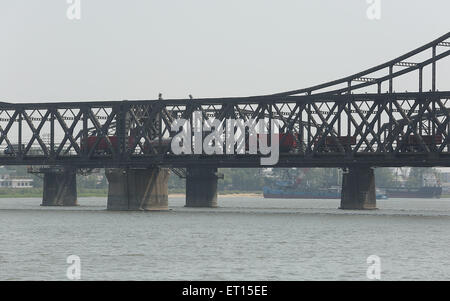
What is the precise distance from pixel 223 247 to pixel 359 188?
62.2m

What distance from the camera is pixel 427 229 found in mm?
96938

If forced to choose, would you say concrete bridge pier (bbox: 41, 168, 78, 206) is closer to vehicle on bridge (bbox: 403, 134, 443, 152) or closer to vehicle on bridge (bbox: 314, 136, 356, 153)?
vehicle on bridge (bbox: 314, 136, 356, 153)

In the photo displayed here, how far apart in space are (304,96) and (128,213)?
A: 24.0 meters

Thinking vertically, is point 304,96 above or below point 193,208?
above

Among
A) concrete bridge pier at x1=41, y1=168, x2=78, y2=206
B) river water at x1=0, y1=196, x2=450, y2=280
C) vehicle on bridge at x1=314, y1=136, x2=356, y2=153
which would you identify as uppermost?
vehicle on bridge at x1=314, y1=136, x2=356, y2=153

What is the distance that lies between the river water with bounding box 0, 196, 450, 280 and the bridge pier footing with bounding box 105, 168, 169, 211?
11.5 metres

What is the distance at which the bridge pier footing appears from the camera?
412 ft

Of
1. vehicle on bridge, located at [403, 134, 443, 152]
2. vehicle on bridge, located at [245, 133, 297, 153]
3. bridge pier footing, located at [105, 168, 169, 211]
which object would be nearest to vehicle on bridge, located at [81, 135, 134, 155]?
bridge pier footing, located at [105, 168, 169, 211]

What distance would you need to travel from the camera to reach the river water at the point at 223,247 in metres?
57.3

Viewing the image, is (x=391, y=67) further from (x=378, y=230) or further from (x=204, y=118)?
(x=378, y=230)

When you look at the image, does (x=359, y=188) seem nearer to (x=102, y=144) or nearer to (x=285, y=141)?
(x=285, y=141)

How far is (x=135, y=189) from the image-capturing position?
414 ft

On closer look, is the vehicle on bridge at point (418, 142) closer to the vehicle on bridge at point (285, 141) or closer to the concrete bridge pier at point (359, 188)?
the concrete bridge pier at point (359, 188)
